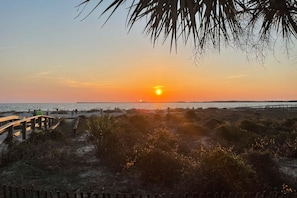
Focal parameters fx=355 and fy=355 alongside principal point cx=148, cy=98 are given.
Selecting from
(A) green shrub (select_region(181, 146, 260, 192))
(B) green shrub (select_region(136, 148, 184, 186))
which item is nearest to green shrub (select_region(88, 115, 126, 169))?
(B) green shrub (select_region(136, 148, 184, 186))

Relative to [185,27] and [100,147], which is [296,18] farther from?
[100,147]

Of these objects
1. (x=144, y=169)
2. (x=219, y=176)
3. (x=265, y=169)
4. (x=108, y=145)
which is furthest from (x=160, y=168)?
(x=108, y=145)

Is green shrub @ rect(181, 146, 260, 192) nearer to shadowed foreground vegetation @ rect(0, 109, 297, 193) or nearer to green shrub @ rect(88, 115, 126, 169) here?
shadowed foreground vegetation @ rect(0, 109, 297, 193)

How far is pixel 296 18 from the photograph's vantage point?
717 centimetres

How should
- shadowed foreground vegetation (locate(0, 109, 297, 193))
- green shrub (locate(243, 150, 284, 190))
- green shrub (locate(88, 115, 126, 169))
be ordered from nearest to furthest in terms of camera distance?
1. shadowed foreground vegetation (locate(0, 109, 297, 193))
2. green shrub (locate(243, 150, 284, 190))
3. green shrub (locate(88, 115, 126, 169))

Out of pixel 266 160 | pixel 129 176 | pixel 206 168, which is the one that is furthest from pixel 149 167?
pixel 266 160

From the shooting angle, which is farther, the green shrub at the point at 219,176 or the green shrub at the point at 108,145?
the green shrub at the point at 108,145

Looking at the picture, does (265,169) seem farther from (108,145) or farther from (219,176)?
(108,145)

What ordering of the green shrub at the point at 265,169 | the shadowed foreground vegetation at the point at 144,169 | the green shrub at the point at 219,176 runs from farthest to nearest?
1. the green shrub at the point at 265,169
2. the shadowed foreground vegetation at the point at 144,169
3. the green shrub at the point at 219,176

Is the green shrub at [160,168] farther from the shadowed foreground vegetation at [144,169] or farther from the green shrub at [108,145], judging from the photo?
the green shrub at [108,145]

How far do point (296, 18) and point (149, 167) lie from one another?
15.5 ft

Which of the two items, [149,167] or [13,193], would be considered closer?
[13,193]

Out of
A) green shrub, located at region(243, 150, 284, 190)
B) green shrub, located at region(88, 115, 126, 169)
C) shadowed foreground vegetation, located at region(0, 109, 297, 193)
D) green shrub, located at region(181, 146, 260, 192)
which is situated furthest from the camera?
green shrub, located at region(88, 115, 126, 169)

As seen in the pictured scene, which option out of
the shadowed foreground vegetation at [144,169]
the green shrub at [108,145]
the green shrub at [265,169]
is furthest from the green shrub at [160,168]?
the green shrub at [265,169]
